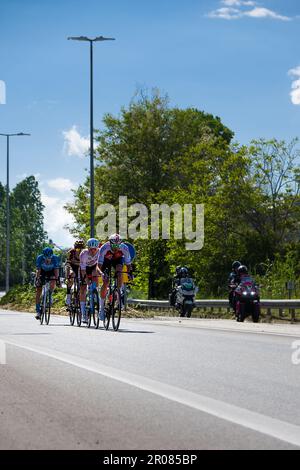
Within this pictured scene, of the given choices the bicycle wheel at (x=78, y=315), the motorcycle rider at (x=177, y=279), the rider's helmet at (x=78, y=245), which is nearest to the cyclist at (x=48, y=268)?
the rider's helmet at (x=78, y=245)

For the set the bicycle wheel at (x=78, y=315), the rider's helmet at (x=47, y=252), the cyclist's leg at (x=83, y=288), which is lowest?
the bicycle wheel at (x=78, y=315)

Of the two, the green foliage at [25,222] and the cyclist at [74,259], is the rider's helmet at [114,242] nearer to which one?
the cyclist at [74,259]

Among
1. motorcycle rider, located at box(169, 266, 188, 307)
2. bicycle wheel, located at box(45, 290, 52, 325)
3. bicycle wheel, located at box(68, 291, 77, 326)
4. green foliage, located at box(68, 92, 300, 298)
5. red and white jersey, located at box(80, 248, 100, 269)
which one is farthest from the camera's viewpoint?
Answer: green foliage, located at box(68, 92, 300, 298)

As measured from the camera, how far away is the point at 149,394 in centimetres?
950

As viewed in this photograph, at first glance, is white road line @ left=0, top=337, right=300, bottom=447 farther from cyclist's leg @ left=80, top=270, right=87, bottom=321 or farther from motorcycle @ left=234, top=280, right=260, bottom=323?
motorcycle @ left=234, top=280, right=260, bottom=323

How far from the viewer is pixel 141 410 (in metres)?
8.41

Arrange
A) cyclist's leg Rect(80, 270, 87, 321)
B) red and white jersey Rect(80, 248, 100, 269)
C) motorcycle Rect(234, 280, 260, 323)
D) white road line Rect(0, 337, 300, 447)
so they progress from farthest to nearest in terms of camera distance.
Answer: motorcycle Rect(234, 280, 260, 323), cyclist's leg Rect(80, 270, 87, 321), red and white jersey Rect(80, 248, 100, 269), white road line Rect(0, 337, 300, 447)

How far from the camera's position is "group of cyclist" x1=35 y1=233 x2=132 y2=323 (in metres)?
19.6

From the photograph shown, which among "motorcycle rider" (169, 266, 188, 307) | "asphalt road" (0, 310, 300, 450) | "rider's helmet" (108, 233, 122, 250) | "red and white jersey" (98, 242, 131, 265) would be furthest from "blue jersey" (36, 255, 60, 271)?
"motorcycle rider" (169, 266, 188, 307)

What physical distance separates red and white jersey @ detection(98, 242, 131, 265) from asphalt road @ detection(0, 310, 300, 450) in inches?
123

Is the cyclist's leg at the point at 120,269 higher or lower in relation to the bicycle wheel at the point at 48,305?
higher

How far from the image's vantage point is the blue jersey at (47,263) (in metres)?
22.6

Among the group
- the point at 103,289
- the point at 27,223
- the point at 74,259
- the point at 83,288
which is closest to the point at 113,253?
the point at 103,289
